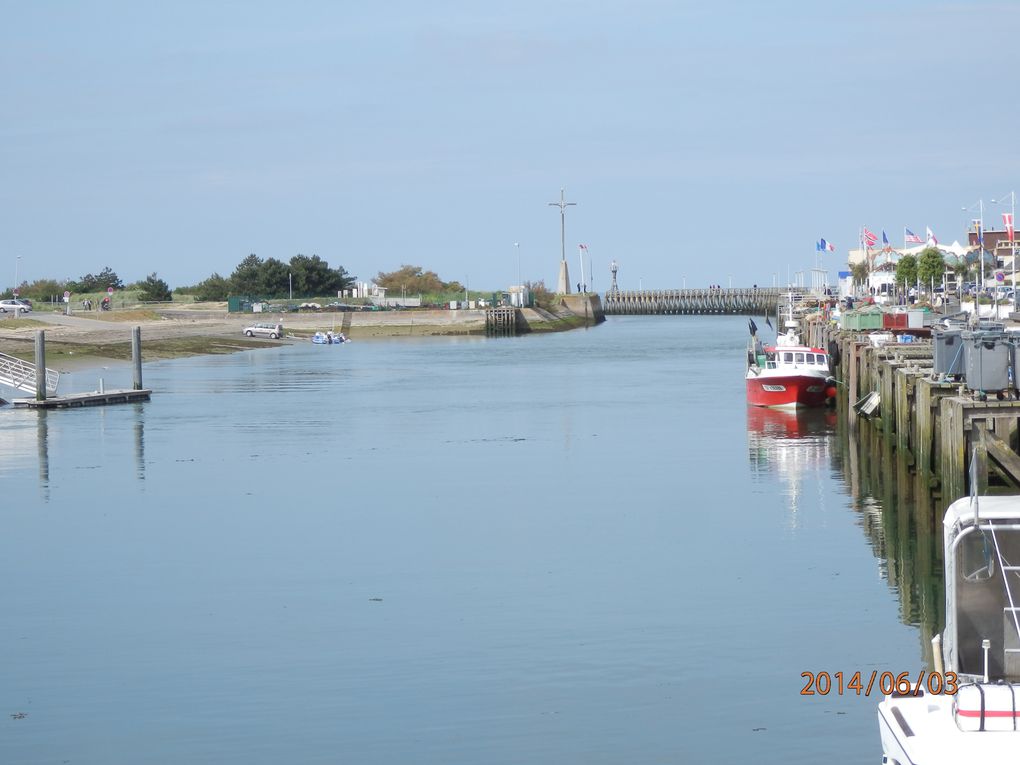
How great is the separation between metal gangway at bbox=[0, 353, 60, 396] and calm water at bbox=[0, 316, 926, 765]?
10.8 metres

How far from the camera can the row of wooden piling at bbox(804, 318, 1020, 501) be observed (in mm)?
27906

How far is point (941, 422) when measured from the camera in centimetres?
3070

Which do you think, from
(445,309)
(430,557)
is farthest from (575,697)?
(445,309)

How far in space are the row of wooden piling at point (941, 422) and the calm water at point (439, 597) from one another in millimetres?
2074

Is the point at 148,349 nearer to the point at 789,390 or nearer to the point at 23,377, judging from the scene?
the point at 23,377

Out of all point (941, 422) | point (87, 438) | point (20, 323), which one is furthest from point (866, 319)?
point (20, 323)

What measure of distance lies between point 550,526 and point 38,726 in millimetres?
14796

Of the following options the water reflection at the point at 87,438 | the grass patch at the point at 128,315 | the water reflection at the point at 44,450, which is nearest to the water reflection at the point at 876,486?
the water reflection at the point at 87,438

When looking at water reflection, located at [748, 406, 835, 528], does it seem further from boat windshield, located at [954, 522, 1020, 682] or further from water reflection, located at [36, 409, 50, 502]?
water reflection, located at [36, 409, 50, 502]

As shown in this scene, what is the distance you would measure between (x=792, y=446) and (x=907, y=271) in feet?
323

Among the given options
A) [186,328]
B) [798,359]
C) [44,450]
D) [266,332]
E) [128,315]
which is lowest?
[44,450]

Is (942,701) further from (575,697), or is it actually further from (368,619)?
(368,619)

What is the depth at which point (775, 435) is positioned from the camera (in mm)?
48875

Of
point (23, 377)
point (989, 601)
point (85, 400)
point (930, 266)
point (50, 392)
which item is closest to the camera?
point (989, 601)
